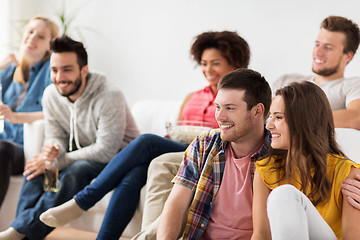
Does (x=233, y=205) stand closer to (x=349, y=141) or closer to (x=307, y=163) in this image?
(x=307, y=163)

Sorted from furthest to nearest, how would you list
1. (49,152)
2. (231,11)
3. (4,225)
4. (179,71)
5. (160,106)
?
(179,71)
(231,11)
(160,106)
(4,225)
(49,152)

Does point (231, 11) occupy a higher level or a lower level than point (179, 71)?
higher

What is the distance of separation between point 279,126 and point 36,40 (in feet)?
7.18

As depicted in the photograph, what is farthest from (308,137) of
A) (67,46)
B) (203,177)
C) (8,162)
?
(8,162)

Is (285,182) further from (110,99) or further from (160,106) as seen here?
(160,106)

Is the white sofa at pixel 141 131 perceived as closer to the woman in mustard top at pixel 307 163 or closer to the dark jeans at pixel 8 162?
the dark jeans at pixel 8 162

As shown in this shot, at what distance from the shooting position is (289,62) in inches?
134

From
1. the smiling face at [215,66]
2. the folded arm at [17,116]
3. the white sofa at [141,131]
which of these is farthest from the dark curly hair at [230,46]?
the folded arm at [17,116]

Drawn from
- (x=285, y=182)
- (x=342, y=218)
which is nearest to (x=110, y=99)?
(x=285, y=182)

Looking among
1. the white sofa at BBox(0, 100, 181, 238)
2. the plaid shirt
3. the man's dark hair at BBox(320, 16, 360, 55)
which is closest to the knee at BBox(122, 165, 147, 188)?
the white sofa at BBox(0, 100, 181, 238)

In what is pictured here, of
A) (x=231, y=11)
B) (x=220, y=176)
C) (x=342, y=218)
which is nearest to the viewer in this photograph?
(x=342, y=218)

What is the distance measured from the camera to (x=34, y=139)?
2.99 meters

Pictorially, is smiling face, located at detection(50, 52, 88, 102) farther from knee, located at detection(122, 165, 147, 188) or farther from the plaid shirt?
the plaid shirt

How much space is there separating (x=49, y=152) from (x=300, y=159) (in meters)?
1.54
